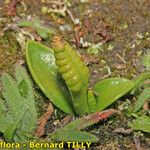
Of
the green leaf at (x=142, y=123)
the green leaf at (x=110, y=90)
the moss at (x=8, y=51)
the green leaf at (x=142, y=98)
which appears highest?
the moss at (x=8, y=51)

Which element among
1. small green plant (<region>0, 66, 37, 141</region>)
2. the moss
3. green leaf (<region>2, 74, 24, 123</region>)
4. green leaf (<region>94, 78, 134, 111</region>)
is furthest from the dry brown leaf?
the moss

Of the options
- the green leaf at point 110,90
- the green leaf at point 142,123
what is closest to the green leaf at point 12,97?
the green leaf at point 110,90

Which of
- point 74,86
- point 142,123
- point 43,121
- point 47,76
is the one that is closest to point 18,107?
point 43,121

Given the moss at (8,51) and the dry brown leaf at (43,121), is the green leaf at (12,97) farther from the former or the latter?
the moss at (8,51)

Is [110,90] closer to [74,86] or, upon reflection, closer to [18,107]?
[74,86]

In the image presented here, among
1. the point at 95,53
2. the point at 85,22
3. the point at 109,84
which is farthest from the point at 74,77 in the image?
the point at 85,22

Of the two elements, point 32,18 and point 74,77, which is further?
point 32,18

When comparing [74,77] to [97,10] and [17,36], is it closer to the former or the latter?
[17,36]
